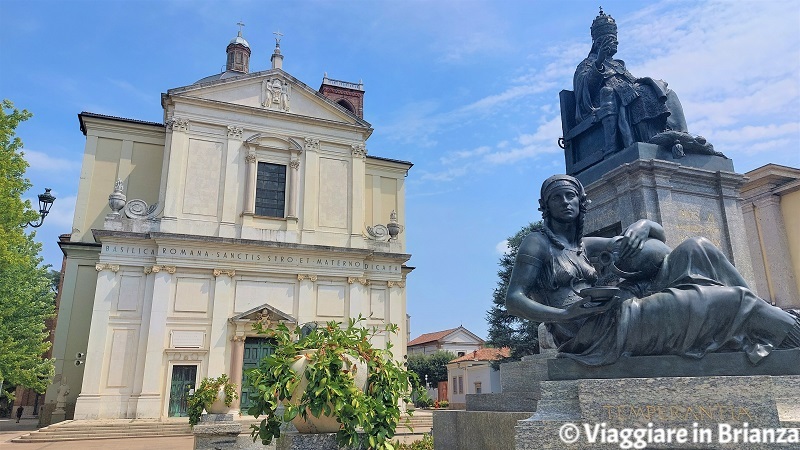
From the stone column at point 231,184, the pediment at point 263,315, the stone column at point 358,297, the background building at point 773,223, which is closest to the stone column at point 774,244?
the background building at point 773,223

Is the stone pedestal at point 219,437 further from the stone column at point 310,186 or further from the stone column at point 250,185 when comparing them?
the stone column at point 250,185

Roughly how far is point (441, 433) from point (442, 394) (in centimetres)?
4626

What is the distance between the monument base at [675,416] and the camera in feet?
8.58

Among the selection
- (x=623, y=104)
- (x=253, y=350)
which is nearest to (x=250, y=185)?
(x=253, y=350)

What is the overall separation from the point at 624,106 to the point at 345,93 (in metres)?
34.2

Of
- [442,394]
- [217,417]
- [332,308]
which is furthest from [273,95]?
[442,394]

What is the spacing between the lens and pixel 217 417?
9695 millimetres

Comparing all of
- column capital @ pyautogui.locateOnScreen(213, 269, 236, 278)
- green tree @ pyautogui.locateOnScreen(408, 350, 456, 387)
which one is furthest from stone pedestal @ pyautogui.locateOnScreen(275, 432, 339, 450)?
green tree @ pyautogui.locateOnScreen(408, 350, 456, 387)

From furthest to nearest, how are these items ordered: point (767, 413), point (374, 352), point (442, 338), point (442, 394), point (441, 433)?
point (442, 338) → point (442, 394) → point (441, 433) → point (374, 352) → point (767, 413)

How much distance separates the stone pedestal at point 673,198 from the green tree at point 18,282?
16.7 meters

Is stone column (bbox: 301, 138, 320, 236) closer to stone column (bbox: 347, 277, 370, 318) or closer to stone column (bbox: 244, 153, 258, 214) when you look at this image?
stone column (bbox: 244, 153, 258, 214)

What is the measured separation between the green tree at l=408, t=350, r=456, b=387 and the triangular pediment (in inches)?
1236

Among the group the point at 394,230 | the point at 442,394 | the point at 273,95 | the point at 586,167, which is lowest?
the point at 442,394

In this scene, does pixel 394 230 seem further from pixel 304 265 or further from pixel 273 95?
pixel 273 95
